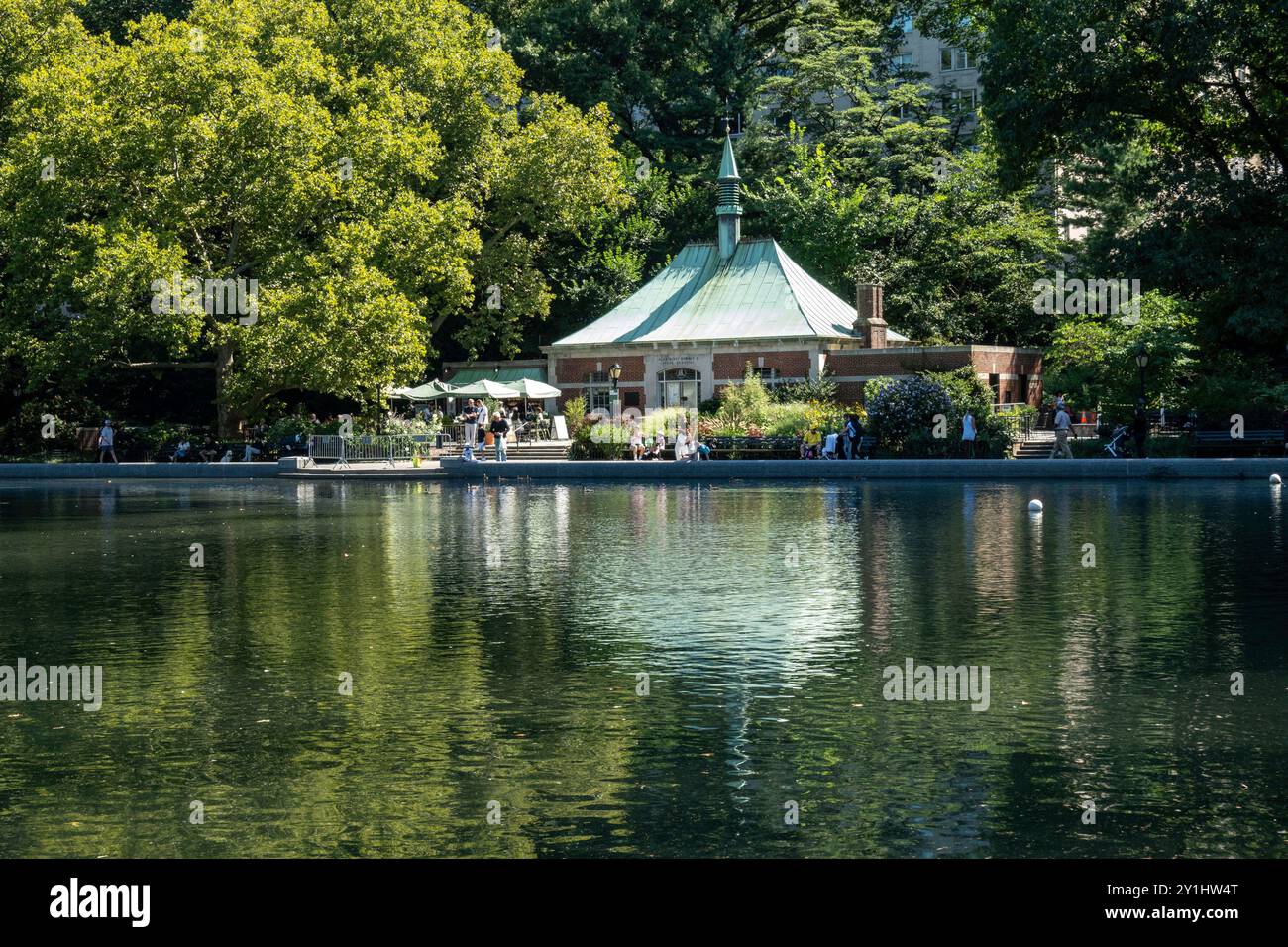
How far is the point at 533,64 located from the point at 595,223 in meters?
7.88

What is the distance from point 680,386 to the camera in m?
57.4

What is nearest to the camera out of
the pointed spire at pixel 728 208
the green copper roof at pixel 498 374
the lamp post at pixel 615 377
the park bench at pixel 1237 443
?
the park bench at pixel 1237 443

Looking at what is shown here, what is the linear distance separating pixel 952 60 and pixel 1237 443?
57.2 meters

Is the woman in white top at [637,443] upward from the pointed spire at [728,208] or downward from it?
downward

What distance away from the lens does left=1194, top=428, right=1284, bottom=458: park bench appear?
40.2m

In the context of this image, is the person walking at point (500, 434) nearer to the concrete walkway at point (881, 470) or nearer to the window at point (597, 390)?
the concrete walkway at point (881, 470)

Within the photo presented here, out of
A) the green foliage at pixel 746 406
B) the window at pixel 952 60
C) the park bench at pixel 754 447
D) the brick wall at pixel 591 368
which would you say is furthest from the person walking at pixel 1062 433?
the window at pixel 952 60

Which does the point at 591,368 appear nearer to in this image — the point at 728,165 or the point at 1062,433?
the point at 728,165

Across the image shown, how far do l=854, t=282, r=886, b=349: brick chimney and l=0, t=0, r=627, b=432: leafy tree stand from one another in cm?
1456

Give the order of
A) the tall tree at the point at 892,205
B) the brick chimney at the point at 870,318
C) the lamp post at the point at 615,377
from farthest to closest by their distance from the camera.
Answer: the tall tree at the point at 892,205, the lamp post at the point at 615,377, the brick chimney at the point at 870,318

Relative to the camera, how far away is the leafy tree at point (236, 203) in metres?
49.4

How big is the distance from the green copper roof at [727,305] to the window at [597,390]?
1.54m

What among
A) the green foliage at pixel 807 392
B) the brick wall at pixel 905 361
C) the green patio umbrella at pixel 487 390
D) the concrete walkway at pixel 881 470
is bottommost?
the concrete walkway at pixel 881 470

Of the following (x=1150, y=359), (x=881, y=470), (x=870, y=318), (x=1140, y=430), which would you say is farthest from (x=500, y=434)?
(x=1150, y=359)
